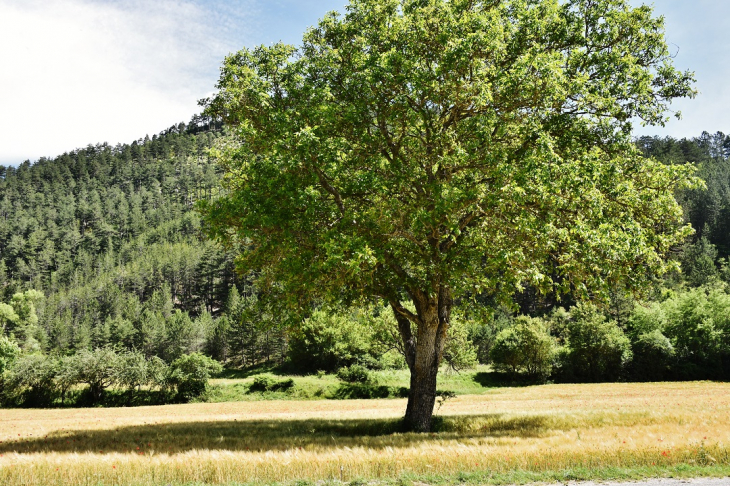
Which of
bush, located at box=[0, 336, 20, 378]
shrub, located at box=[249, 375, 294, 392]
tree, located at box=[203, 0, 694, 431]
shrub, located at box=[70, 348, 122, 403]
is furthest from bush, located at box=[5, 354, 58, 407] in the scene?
tree, located at box=[203, 0, 694, 431]

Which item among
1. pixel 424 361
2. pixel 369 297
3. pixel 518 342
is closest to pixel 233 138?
pixel 369 297

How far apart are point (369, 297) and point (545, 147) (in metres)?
8.45

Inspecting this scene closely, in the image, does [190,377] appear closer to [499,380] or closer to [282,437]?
[282,437]

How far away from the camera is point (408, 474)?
30.7ft

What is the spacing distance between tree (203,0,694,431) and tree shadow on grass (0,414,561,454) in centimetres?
225

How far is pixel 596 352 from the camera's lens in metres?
63.2

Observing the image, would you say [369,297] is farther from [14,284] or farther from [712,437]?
[14,284]

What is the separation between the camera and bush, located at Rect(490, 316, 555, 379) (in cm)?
6350

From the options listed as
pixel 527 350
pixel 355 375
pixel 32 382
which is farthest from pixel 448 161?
pixel 527 350

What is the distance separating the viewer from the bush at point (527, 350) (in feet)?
208

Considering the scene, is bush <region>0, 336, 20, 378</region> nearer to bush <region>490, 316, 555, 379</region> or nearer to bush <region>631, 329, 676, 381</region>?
bush <region>490, 316, 555, 379</region>

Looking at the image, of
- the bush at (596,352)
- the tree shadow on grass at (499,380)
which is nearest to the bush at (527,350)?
the tree shadow on grass at (499,380)

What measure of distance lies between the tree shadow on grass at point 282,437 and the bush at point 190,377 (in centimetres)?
3144

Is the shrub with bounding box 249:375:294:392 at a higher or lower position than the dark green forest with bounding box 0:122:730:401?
lower
